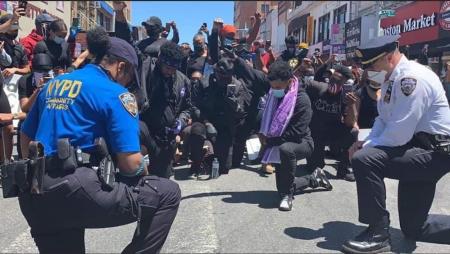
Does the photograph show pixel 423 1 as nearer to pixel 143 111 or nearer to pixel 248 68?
pixel 248 68

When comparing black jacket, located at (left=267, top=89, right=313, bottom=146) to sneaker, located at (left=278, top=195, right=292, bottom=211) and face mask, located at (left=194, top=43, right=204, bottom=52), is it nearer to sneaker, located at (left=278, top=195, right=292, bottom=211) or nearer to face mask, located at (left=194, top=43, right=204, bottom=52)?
sneaker, located at (left=278, top=195, right=292, bottom=211)

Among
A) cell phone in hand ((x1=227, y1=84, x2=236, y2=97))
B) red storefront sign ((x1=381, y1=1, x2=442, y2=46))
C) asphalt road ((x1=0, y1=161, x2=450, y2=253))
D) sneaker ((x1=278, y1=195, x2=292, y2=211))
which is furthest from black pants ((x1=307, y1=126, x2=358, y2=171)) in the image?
red storefront sign ((x1=381, y1=1, x2=442, y2=46))

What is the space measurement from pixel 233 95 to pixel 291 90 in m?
1.59

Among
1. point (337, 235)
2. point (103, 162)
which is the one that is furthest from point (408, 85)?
point (103, 162)

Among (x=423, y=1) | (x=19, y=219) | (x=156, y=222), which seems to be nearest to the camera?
Answer: (x=156, y=222)

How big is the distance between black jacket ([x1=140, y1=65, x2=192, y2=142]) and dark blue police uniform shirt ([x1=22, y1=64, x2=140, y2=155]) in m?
2.92

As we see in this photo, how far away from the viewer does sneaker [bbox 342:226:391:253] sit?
3930 millimetres

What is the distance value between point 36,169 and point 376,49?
111 inches

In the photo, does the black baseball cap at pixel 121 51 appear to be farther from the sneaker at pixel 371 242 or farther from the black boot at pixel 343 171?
the black boot at pixel 343 171

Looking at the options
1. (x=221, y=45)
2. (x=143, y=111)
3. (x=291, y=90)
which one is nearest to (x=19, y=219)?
(x=143, y=111)

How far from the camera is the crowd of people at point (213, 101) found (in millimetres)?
4469

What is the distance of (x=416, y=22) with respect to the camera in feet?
57.9

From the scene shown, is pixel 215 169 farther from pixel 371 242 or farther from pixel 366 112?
pixel 371 242

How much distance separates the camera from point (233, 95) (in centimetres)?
708
